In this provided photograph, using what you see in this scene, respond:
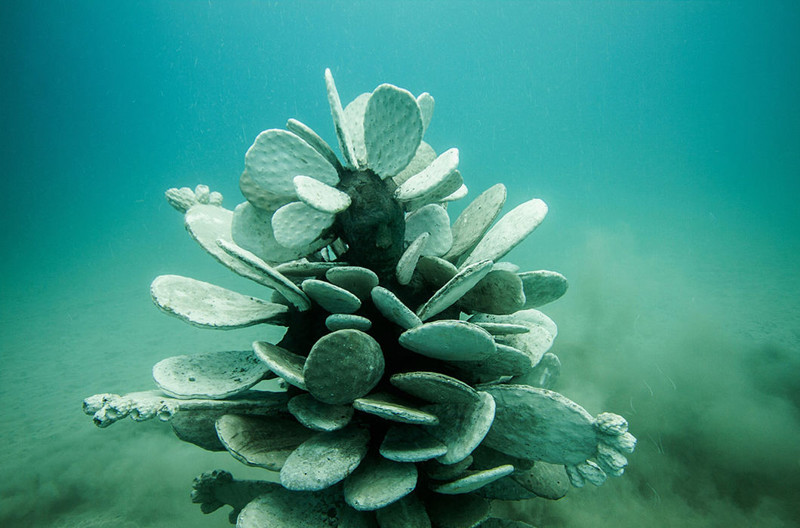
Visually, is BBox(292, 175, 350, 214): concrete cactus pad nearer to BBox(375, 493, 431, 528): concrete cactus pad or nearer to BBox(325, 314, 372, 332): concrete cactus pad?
BBox(325, 314, 372, 332): concrete cactus pad

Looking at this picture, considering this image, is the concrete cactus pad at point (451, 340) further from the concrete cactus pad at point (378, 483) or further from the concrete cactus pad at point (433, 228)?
the concrete cactus pad at point (433, 228)

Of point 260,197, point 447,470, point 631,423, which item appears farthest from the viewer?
point 631,423

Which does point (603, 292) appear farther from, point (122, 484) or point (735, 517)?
point (122, 484)

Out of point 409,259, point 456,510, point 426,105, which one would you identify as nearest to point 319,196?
point 409,259

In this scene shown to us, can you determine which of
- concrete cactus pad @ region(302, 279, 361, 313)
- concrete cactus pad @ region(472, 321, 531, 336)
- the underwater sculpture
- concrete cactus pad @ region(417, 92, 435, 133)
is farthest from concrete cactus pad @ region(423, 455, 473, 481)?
concrete cactus pad @ region(417, 92, 435, 133)

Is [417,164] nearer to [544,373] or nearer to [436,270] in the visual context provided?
[436,270]
